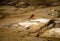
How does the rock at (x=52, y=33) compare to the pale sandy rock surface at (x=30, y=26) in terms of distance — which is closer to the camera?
the rock at (x=52, y=33)

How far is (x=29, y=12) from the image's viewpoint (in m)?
8.42

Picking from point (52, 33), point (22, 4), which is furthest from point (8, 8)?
point (52, 33)

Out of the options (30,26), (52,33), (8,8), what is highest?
(8,8)

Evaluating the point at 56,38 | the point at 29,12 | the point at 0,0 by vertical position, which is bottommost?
the point at 56,38

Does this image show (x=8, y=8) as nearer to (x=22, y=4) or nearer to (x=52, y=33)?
(x=22, y=4)

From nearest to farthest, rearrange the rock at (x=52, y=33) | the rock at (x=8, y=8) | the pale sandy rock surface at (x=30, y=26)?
the rock at (x=52, y=33) → the pale sandy rock surface at (x=30, y=26) → the rock at (x=8, y=8)

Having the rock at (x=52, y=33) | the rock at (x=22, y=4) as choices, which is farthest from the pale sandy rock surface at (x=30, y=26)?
the rock at (x=22, y=4)

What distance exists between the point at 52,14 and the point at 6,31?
2.83m

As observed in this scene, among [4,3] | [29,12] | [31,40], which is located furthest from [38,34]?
[4,3]

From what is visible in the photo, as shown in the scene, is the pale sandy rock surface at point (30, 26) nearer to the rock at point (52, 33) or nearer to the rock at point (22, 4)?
the rock at point (52, 33)

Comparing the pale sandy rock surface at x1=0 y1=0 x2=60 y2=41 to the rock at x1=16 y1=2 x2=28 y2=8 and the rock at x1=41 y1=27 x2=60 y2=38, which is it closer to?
the rock at x1=41 y1=27 x2=60 y2=38

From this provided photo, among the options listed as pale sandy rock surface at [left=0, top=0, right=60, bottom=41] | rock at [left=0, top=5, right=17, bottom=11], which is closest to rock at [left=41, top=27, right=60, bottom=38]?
pale sandy rock surface at [left=0, top=0, right=60, bottom=41]

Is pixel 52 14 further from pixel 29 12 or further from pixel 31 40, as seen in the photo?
pixel 31 40

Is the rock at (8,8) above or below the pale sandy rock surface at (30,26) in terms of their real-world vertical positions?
above
